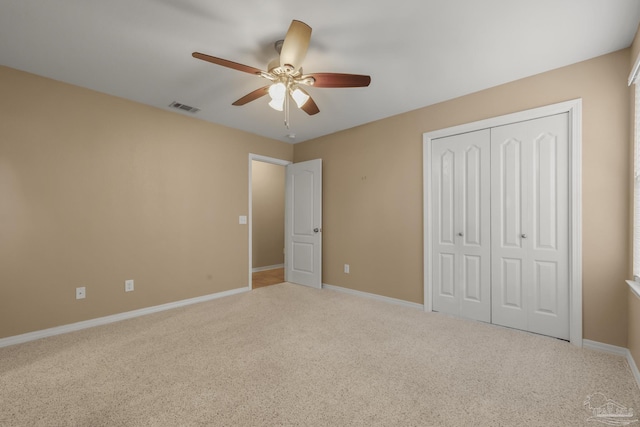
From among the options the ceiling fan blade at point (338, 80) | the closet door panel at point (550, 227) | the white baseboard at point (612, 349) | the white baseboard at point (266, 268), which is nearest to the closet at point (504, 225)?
the closet door panel at point (550, 227)

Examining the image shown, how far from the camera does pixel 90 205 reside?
2.94 meters

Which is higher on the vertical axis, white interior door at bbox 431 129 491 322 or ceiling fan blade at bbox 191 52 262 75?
ceiling fan blade at bbox 191 52 262 75

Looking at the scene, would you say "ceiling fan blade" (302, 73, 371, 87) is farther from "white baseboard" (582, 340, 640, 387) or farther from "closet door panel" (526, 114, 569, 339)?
"white baseboard" (582, 340, 640, 387)

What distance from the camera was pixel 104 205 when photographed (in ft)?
9.96

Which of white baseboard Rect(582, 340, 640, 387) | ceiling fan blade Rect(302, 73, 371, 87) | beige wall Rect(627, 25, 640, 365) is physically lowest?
white baseboard Rect(582, 340, 640, 387)

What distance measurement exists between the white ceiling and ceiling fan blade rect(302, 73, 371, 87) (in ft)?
0.98

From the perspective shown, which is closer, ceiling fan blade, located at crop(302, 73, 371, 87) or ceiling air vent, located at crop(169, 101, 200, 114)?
ceiling fan blade, located at crop(302, 73, 371, 87)

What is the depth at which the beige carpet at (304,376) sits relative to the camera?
1596 mm

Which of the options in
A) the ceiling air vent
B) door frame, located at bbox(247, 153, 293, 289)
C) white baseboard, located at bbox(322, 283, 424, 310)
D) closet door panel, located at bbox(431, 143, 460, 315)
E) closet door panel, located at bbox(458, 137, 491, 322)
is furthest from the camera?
door frame, located at bbox(247, 153, 293, 289)

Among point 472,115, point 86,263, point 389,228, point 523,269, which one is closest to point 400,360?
point 523,269

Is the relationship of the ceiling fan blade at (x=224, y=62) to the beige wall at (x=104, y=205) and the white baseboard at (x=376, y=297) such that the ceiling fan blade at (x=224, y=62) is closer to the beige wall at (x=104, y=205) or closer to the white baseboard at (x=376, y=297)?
the beige wall at (x=104, y=205)

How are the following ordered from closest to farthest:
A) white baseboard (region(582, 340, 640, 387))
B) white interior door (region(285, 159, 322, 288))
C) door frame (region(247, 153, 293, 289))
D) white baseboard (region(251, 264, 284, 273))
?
white baseboard (region(582, 340, 640, 387)) < door frame (region(247, 153, 293, 289)) < white interior door (region(285, 159, 322, 288)) < white baseboard (region(251, 264, 284, 273))

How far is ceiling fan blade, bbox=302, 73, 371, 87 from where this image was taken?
6.65ft

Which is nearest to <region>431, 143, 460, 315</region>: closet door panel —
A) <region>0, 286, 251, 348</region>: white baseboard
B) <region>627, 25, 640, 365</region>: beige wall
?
<region>627, 25, 640, 365</region>: beige wall
